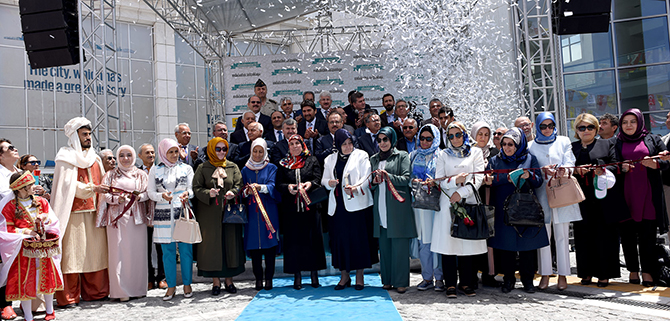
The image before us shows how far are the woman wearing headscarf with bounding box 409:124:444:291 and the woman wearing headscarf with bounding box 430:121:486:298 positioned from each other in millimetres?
152

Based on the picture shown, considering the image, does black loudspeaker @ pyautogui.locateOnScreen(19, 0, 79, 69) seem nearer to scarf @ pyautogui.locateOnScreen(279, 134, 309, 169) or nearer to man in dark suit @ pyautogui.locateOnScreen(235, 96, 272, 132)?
man in dark suit @ pyautogui.locateOnScreen(235, 96, 272, 132)

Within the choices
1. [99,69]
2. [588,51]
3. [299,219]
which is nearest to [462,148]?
[299,219]

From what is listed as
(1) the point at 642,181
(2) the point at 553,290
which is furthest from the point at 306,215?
(1) the point at 642,181

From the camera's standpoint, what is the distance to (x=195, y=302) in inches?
204

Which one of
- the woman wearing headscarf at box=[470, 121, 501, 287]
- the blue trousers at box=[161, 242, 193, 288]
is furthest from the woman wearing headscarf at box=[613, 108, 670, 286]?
the blue trousers at box=[161, 242, 193, 288]

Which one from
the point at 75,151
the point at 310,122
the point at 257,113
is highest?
the point at 257,113

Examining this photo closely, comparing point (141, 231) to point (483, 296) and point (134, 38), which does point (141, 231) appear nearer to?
point (483, 296)

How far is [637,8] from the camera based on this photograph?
1359 centimetres

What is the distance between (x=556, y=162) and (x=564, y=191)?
0.30 m

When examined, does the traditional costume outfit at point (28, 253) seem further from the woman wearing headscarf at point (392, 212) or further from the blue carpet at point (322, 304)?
the woman wearing headscarf at point (392, 212)

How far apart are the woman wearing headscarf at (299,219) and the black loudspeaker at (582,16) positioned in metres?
5.70

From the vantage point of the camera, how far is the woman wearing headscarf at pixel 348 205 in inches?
208

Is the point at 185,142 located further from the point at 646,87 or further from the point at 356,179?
the point at 646,87

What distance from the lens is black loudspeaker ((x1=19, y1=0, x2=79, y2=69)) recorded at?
8.34 metres
